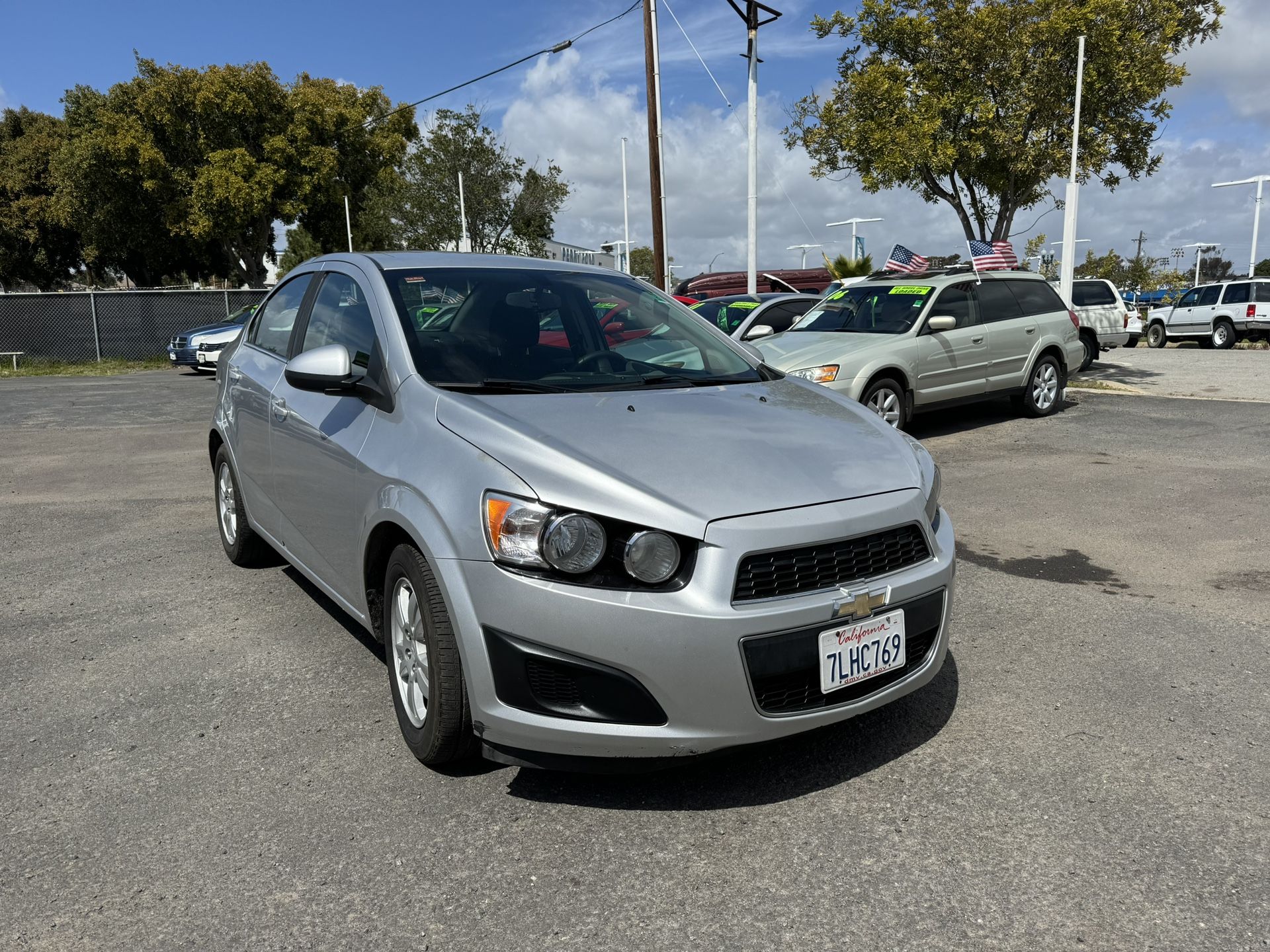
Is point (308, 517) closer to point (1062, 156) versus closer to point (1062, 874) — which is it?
point (1062, 874)

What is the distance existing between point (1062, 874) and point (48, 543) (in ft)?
19.7

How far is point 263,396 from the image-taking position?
14.9 ft

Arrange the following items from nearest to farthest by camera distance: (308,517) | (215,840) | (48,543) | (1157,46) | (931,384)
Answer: (215,840), (308,517), (48,543), (931,384), (1157,46)

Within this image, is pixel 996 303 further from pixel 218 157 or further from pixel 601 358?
pixel 218 157

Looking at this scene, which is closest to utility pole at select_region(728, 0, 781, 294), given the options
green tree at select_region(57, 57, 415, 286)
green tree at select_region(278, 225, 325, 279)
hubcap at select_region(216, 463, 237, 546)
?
hubcap at select_region(216, 463, 237, 546)

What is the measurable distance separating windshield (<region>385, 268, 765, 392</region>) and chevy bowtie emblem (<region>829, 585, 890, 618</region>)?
122 centimetres

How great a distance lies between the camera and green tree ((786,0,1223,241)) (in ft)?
49.5

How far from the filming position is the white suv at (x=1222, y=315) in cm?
2603

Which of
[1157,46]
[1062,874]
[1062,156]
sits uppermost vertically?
[1157,46]

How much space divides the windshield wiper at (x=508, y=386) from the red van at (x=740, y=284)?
20.2 metres

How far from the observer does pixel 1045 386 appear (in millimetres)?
11461

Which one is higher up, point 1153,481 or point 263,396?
point 263,396

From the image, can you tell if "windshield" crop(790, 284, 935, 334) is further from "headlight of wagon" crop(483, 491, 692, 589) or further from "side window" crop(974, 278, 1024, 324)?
"headlight of wagon" crop(483, 491, 692, 589)

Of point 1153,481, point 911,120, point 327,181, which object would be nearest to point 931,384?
point 1153,481
